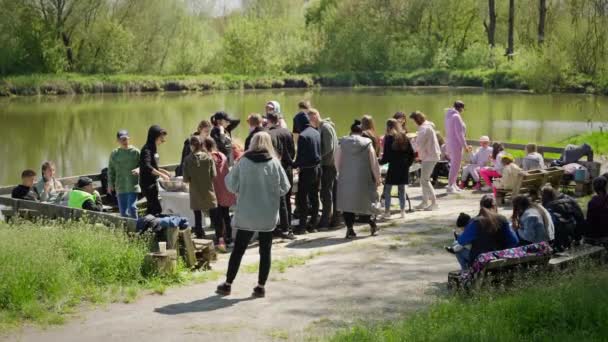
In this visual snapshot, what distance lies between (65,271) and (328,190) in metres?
4.95

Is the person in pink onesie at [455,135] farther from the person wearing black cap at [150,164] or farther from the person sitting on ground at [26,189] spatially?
the person sitting on ground at [26,189]

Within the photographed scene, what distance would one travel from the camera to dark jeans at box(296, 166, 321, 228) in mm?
12234

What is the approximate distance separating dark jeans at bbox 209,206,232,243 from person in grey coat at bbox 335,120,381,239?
1611mm

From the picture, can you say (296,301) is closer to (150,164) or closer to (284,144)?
(284,144)

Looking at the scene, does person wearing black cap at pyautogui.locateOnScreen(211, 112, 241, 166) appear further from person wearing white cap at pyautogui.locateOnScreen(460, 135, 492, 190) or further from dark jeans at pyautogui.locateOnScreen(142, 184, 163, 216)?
person wearing white cap at pyautogui.locateOnScreen(460, 135, 492, 190)

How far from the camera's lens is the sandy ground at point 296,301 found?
761 cm

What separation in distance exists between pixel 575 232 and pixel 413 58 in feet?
197

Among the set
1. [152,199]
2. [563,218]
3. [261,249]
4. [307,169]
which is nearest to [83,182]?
[152,199]

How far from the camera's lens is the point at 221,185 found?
1165 cm

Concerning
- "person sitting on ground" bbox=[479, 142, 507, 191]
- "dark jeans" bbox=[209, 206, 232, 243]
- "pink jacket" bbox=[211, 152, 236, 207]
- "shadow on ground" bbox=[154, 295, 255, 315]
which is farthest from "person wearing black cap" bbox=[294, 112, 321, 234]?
"person sitting on ground" bbox=[479, 142, 507, 191]

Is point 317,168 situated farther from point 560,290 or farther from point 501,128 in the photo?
point 501,128

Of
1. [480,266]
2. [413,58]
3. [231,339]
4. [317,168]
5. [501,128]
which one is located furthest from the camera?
[413,58]

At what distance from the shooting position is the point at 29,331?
7633mm

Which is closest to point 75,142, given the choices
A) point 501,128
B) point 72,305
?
point 501,128
